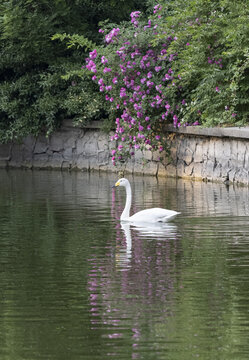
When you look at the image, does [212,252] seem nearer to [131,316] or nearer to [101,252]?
[101,252]

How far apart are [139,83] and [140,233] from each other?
10.2 metres

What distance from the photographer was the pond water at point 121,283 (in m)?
7.01

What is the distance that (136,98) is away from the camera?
22375 mm

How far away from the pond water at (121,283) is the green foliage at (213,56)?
13.4 feet

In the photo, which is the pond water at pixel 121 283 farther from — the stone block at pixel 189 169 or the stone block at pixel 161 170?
the stone block at pixel 161 170

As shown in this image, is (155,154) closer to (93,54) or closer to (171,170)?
(171,170)

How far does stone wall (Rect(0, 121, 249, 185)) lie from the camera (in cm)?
2014

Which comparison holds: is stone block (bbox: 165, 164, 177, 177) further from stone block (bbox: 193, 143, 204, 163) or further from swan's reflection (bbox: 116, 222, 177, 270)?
swan's reflection (bbox: 116, 222, 177, 270)

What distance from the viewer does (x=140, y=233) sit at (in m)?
12.9

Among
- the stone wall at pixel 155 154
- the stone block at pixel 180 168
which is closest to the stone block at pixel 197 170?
the stone wall at pixel 155 154

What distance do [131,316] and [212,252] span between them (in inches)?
131

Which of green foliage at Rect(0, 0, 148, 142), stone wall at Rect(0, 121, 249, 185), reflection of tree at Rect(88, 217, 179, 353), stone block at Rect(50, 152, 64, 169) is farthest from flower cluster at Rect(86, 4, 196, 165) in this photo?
reflection of tree at Rect(88, 217, 179, 353)

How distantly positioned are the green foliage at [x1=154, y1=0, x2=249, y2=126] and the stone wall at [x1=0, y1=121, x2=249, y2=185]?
0.46 meters

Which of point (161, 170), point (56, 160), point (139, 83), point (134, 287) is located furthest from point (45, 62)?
point (134, 287)
